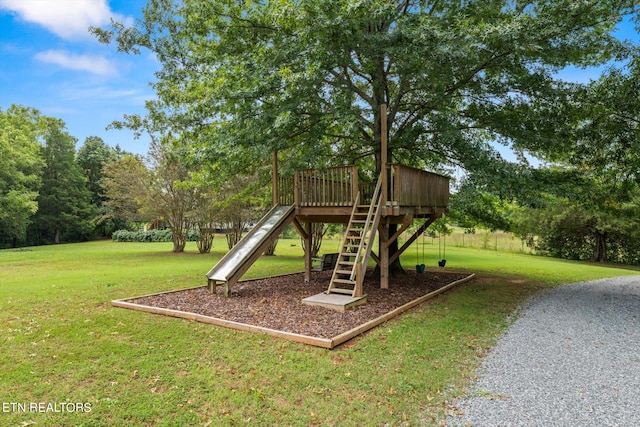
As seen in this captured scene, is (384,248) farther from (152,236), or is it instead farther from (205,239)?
(152,236)

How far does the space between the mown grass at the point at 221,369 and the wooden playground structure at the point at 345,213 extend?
179 cm

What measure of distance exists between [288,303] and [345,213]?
2771 mm

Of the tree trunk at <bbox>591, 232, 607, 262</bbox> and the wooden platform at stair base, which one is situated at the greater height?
the tree trunk at <bbox>591, 232, 607, 262</bbox>

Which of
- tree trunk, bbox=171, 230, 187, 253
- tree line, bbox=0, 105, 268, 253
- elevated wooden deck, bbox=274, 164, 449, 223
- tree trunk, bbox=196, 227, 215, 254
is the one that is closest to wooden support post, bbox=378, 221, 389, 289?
elevated wooden deck, bbox=274, 164, 449, 223

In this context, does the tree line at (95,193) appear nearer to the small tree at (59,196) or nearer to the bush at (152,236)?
the small tree at (59,196)

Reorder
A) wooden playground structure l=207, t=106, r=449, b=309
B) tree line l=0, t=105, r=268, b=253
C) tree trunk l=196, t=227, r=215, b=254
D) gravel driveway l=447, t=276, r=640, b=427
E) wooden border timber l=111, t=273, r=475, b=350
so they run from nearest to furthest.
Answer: gravel driveway l=447, t=276, r=640, b=427 < wooden border timber l=111, t=273, r=475, b=350 < wooden playground structure l=207, t=106, r=449, b=309 < tree line l=0, t=105, r=268, b=253 < tree trunk l=196, t=227, r=215, b=254

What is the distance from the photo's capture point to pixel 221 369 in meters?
4.77

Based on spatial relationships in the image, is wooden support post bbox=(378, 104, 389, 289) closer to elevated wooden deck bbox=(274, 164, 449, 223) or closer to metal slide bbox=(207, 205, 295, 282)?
elevated wooden deck bbox=(274, 164, 449, 223)

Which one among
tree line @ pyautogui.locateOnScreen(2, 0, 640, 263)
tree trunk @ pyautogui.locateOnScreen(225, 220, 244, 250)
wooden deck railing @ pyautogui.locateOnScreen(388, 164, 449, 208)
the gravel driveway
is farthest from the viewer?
tree trunk @ pyautogui.locateOnScreen(225, 220, 244, 250)

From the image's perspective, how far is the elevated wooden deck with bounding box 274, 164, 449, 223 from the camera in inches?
354

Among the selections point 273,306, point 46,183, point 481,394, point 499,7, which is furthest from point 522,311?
point 46,183

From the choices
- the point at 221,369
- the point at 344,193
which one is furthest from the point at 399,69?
the point at 221,369

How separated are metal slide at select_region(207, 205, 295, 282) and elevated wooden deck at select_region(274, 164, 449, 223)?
519 mm

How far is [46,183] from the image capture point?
116 feet
